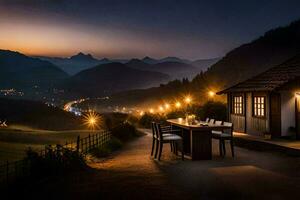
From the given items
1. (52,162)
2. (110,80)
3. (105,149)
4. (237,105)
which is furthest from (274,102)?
(110,80)

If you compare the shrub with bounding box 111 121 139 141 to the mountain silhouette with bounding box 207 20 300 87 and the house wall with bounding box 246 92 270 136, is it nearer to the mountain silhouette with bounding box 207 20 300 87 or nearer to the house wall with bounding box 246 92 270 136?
the house wall with bounding box 246 92 270 136

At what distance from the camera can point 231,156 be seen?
11.5 metres

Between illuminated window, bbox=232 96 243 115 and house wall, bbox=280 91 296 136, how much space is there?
3134mm

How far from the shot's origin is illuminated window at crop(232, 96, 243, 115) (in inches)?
720

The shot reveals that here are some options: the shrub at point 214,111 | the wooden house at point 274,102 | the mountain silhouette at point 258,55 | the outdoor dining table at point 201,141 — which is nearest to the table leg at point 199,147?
the outdoor dining table at point 201,141

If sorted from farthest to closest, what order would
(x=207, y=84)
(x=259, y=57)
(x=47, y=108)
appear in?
(x=259, y=57) → (x=207, y=84) → (x=47, y=108)

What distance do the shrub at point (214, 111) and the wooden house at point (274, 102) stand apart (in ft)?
16.2

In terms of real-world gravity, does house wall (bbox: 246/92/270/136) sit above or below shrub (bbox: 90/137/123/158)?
above

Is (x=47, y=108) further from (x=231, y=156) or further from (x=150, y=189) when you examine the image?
(x=150, y=189)

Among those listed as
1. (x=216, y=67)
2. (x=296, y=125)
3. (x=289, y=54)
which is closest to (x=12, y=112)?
(x=216, y=67)

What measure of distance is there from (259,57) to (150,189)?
206ft

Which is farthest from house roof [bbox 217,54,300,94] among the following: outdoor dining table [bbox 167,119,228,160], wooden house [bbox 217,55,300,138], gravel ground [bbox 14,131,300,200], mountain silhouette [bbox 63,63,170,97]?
mountain silhouette [bbox 63,63,170,97]

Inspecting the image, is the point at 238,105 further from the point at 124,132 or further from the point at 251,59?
the point at 251,59

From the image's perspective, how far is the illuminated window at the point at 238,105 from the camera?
60.0 feet
